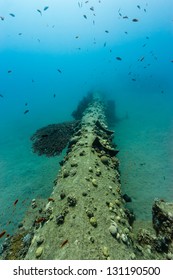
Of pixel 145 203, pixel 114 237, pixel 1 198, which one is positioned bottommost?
pixel 1 198

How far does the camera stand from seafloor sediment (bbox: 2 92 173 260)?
4.83 meters

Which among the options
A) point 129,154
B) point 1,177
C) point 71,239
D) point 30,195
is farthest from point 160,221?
point 1,177

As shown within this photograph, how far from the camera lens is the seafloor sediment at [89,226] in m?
→ 4.83

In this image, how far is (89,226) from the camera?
528 centimetres

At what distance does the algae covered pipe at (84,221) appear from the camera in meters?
4.76

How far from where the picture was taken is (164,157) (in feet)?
44.7

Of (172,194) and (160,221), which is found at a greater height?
(160,221)

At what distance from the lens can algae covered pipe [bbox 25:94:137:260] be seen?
15.6 feet

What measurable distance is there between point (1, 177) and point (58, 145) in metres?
4.44

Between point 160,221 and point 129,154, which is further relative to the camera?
point 129,154

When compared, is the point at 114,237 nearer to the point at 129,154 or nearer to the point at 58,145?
the point at 129,154
